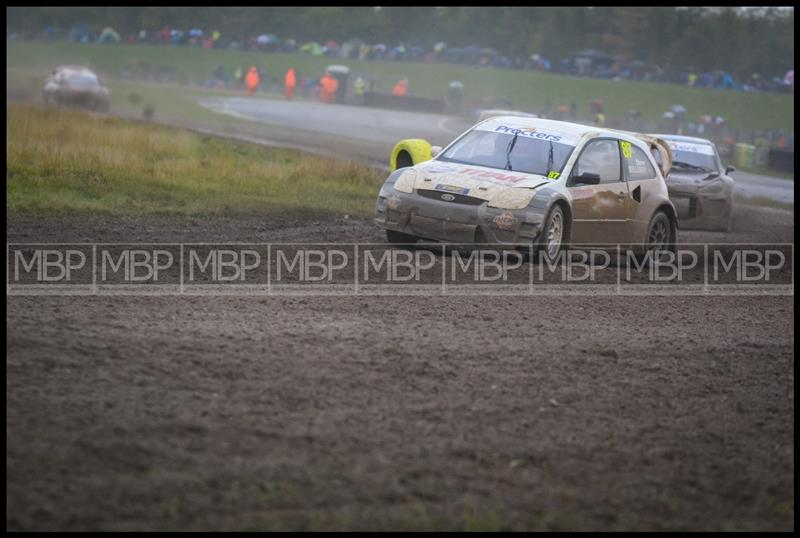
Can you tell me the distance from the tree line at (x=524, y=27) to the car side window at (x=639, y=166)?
50.3 metres

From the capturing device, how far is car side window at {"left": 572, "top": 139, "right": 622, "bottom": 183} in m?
12.2

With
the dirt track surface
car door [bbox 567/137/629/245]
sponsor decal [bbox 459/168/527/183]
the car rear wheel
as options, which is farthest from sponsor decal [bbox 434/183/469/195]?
the car rear wheel

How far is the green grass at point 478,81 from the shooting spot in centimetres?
5338

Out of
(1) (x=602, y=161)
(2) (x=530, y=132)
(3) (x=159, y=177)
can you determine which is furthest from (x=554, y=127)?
(3) (x=159, y=177)

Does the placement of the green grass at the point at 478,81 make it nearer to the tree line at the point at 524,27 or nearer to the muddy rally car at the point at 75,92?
the tree line at the point at 524,27

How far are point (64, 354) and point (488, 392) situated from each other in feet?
7.91

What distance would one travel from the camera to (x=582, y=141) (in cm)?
1228

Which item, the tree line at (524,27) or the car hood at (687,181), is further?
the tree line at (524,27)

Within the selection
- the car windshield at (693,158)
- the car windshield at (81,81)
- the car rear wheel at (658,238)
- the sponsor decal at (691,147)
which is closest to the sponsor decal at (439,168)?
the car rear wheel at (658,238)

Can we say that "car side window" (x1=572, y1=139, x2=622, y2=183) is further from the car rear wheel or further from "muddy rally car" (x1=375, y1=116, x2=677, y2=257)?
the car rear wheel

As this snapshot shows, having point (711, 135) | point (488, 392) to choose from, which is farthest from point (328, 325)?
point (711, 135)

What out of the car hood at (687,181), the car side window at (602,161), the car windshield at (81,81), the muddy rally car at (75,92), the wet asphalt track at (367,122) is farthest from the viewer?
the car windshield at (81,81)

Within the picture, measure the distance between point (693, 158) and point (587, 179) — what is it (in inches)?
262

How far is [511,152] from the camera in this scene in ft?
39.9
